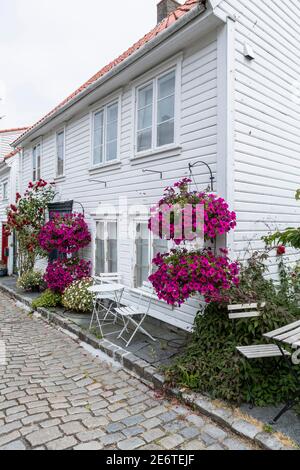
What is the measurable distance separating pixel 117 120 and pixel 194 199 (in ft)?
12.9

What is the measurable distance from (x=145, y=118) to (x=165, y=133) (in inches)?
31.1

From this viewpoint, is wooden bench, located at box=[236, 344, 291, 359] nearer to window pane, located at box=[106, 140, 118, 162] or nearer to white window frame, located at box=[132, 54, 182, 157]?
white window frame, located at box=[132, 54, 182, 157]

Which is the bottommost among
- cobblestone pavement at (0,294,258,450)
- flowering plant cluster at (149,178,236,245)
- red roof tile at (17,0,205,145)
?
cobblestone pavement at (0,294,258,450)

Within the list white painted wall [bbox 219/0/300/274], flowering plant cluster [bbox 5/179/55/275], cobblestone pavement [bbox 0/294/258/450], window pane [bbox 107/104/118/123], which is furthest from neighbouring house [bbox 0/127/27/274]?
white painted wall [bbox 219/0/300/274]

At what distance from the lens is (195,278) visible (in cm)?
400

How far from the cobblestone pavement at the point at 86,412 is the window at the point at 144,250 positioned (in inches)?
77.9

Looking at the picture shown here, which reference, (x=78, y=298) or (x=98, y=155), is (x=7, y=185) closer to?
(x=98, y=155)

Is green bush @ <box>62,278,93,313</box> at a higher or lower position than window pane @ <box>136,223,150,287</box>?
lower

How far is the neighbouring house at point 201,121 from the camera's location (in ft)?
16.1

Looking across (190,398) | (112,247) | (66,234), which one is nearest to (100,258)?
(112,247)

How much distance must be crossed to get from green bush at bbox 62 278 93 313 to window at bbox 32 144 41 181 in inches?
225

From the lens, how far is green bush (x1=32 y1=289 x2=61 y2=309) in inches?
314

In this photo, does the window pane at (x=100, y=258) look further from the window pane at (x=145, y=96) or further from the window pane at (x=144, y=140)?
the window pane at (x=145, y=96)

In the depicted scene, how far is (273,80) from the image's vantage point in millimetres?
5887
